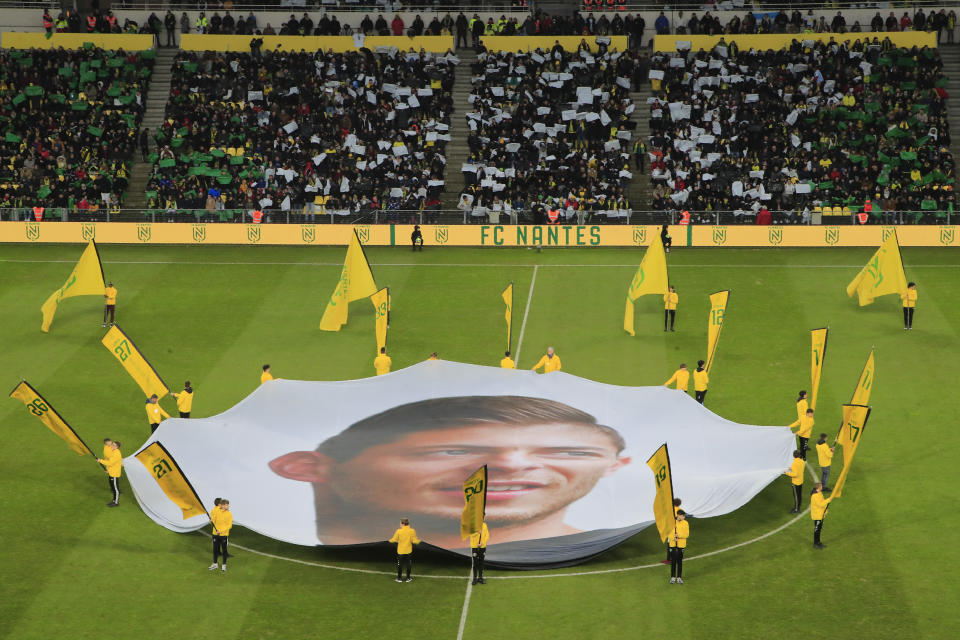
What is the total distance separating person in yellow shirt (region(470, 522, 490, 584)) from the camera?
76.0 feet

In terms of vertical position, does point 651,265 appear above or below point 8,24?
below

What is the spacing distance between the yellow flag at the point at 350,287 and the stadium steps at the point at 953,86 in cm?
3198

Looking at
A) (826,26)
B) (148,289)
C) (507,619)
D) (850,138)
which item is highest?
(826,26)

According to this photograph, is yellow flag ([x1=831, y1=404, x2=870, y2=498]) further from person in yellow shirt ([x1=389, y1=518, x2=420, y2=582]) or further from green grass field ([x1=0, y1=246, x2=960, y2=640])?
person in yellow shirt ([x1=389, y1=518, x2=420, y2=582])

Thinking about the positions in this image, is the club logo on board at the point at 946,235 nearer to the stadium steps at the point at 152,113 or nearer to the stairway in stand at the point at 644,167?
the stairway in stand at the point at 644,167

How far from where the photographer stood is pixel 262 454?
2791 centimetres

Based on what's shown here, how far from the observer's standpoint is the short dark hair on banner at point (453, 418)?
28.7 m

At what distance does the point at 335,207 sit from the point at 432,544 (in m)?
33.0

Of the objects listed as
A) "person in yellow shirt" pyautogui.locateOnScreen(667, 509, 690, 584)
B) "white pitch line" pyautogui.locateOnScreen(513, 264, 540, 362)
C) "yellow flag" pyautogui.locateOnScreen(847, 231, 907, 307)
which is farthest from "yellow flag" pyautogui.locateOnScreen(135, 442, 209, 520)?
"yellow flag" pyautogui.locateOnScreen(847, 231, 907, 307)

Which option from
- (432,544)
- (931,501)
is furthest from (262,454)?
(931,501)

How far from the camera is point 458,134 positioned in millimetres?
62312

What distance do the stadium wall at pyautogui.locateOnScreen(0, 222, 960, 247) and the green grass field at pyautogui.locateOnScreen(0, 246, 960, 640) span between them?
91cm

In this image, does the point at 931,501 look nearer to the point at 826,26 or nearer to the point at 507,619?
the point at 507,619

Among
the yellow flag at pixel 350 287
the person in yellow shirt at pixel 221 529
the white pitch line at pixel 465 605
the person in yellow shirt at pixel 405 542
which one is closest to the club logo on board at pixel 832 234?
the yellow flag at pixel 350 287
